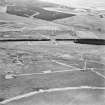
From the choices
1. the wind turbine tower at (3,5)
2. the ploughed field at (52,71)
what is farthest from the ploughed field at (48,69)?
the wind turbine tower at (3,5)

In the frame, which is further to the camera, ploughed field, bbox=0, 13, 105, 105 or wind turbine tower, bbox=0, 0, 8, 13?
wind turbine tower, bbox=0, 0, 8, 13

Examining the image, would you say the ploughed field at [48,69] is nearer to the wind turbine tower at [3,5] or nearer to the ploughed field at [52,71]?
the ploughed field at [52,71]

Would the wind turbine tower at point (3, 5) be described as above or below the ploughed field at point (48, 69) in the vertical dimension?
above

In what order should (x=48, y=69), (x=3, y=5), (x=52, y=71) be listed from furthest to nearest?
(x=3, y=5), (x=48, y=69), (x=52, y=71)

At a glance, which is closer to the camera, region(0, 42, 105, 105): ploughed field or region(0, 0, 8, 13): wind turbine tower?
region(0, 42, 105, 105): ploughed field

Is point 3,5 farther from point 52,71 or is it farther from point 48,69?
point 52,71

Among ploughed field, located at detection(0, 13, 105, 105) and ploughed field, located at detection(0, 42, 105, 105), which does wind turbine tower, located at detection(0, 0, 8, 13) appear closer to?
ploughed field, located at detection(0, 13, 105, 105)

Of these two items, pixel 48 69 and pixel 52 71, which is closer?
pixel 52 71

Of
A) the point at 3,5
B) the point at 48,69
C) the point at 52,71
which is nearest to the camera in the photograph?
the point at 52,71

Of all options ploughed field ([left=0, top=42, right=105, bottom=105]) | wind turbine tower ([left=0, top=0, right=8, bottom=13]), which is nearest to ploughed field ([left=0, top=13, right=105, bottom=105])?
ploughed field ([left=0, top=42, right=105, bottom=105])

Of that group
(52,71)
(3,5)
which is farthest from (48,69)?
(3,5)

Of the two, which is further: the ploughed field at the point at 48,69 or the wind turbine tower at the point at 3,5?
the wind turbine tower at the point at 3,5

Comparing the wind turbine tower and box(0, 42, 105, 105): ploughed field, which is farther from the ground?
the wind turbine tower
